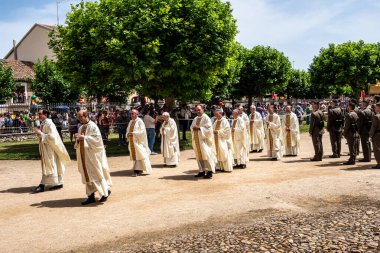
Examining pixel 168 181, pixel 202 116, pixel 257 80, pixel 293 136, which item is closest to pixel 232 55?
pixel 293 136

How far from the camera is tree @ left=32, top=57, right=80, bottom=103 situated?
37.9 m

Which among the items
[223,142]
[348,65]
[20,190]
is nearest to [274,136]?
[223,142]

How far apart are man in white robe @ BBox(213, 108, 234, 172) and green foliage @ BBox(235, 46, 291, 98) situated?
27748mm

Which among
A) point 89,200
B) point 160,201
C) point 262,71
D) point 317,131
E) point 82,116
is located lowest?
point 160,201

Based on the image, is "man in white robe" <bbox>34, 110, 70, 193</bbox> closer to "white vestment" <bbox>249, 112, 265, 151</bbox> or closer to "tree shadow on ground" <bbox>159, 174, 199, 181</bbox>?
"tree shadow on ground" <bbox>159, 174, 199, 181</bbox>

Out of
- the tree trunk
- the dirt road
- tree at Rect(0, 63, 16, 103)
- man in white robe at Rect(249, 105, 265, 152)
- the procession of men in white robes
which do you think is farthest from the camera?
tree at Rect(0, 63, 16, 103)

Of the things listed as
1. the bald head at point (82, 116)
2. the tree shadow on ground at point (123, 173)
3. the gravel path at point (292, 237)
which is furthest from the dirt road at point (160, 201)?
the bald head at point (82, 116)

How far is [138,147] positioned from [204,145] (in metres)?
2.08

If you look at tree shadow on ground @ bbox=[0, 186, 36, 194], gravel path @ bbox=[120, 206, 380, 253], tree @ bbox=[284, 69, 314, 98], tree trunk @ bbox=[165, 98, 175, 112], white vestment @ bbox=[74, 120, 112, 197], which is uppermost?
tree @ bbox=[284, 69, 314, 98]

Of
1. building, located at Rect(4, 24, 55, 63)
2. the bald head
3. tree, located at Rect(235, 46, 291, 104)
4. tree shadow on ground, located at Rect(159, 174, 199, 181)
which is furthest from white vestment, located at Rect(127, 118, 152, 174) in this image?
building, located at Rect(4, 24, 55, 63)

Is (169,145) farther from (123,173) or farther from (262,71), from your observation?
(262,71)

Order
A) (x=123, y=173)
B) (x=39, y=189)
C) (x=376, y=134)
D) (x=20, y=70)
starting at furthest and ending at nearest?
(x=20, y=70) < (x=123, y=173) < (x=376, y=134) < (x=39, y=189)

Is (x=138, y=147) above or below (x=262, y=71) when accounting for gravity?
below

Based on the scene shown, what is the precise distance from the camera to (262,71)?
129 ft
